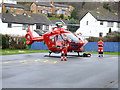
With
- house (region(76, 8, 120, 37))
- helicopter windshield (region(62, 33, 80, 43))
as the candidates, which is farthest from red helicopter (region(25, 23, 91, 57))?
house (region(76, 8, 120, 37))

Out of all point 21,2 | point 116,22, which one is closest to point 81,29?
point 116,22

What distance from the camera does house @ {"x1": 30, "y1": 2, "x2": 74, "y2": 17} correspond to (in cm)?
10781

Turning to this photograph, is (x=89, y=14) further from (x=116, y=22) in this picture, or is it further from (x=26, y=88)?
(x=26, y=88)

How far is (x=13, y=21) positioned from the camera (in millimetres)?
59344

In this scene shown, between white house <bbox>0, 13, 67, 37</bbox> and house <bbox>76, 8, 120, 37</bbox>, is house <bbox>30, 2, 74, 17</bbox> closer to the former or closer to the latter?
white house <bbox>0, 13, 67, 37</bbox>

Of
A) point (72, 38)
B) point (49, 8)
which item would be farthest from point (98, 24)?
point (49, 8)

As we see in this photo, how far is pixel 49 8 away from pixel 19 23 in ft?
176

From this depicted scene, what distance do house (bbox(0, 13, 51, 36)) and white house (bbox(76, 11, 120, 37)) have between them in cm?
1213

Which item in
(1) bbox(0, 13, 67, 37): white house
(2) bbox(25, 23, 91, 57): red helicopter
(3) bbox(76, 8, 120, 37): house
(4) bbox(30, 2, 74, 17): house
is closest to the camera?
(2) bbox(25, 23, 91, 57): red helicopter

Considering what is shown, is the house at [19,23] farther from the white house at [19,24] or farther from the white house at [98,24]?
the white house at [98,24]

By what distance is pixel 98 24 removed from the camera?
59938mm

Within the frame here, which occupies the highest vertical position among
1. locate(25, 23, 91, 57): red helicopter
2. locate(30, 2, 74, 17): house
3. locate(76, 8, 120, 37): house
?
locate(30, 2, 74, 17): house

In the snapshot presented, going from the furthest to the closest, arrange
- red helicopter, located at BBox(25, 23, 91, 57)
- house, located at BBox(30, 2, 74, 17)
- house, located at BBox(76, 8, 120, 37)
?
house, located at BBox(30, 2, 74, 17) < house, located at BBox(76, 8, 120, 37) < red helicopter, located at BBox(25, 23, 91, 57)

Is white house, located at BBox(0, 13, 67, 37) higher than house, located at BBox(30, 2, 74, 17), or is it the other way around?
house, located at BBox(30, 2, 74, 17)
